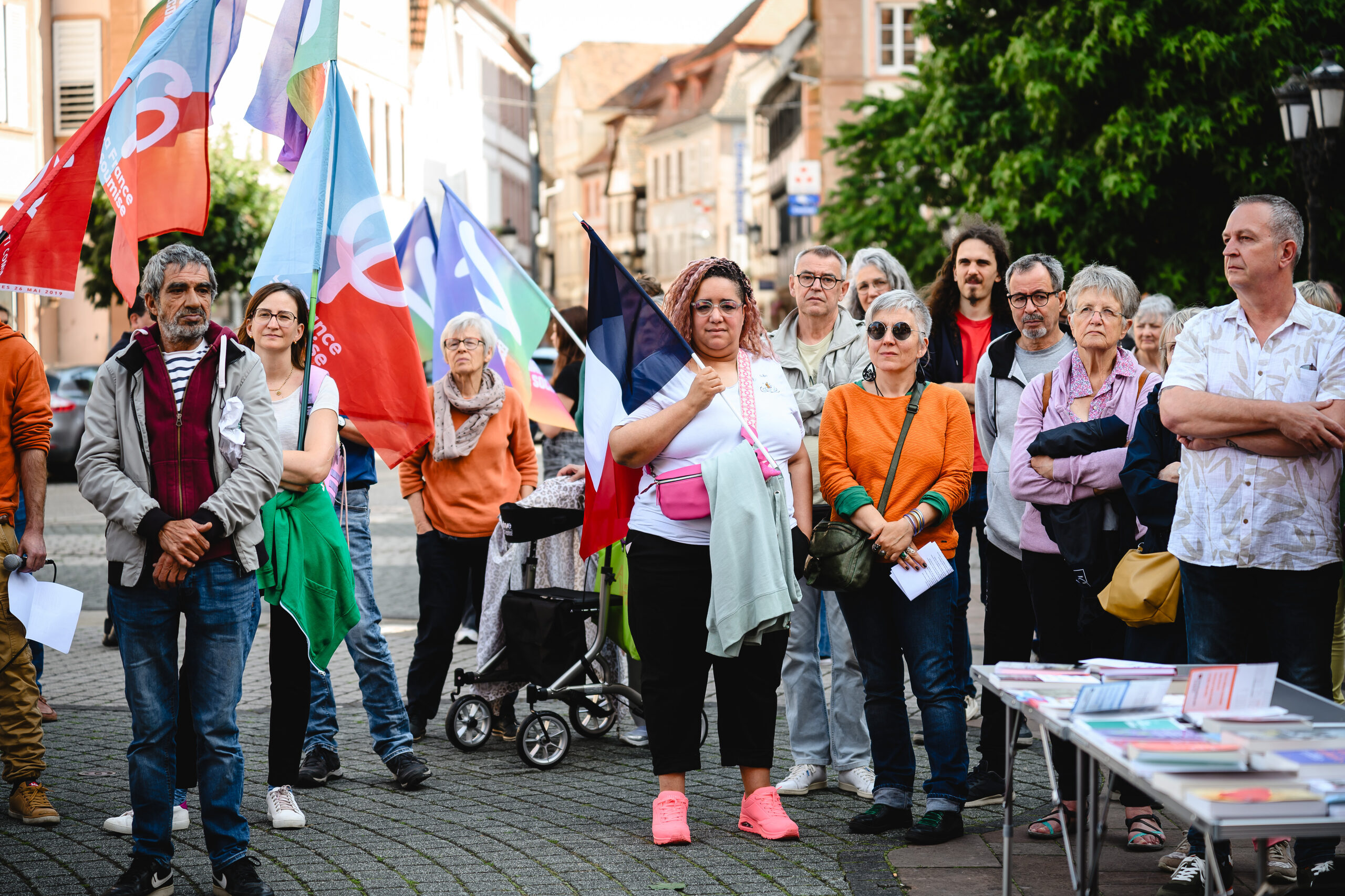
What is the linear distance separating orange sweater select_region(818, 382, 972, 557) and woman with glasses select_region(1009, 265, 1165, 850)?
262mm

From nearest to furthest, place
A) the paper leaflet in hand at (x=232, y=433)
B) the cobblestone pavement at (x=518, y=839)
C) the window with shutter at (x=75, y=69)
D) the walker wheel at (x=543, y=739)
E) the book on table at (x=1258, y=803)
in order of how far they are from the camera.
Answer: the book on table at (x=1258, y=803)
the paper leaflet in hand at (x=232, y=433)
the cobblestone pavement at (x=518, y=839)
the walker wheel at (x=543, y=739)
the window with shutter at (x=75, y=69)

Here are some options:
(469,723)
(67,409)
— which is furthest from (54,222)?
(67,409)

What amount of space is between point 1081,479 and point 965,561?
1240mm

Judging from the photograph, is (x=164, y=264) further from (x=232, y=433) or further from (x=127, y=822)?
(x=127, y=822)

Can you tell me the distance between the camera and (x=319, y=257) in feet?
20.0

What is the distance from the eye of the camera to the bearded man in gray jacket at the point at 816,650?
6.44 metres

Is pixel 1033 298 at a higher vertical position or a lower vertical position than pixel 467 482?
higher

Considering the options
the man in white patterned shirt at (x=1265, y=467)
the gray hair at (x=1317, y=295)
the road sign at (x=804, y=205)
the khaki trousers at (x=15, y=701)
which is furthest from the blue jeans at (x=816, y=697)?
the road sign at (x=804, y=205)

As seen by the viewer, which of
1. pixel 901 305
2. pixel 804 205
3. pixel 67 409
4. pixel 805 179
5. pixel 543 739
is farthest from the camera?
pixel 805 179

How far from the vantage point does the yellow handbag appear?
5305 mm

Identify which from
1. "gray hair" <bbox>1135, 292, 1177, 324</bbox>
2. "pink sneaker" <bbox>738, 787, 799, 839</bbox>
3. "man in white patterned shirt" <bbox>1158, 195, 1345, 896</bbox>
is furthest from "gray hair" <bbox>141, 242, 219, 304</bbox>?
"gray hair" <bbox>1135, 292, 1177, 324</bbox>

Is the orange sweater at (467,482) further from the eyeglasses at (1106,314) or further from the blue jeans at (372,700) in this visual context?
the eyeglasses at (1106,314)

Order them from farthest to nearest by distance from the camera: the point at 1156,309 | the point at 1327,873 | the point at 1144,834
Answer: the point at 1156,309 → the point at 1144,834 → the point at 1327,873

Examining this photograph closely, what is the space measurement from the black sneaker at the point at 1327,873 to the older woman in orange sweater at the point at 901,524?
1.29m
